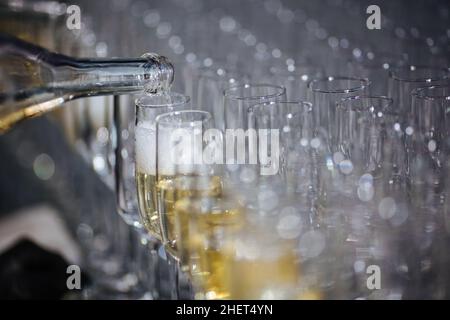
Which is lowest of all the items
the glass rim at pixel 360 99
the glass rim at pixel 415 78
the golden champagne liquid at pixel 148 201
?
the golden champagne liquid at pixel 148 201

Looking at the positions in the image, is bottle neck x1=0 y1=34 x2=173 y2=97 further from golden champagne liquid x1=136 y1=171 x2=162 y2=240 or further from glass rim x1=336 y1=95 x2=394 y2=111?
glass rim x1=336 y1=95 x2=394 y2=111

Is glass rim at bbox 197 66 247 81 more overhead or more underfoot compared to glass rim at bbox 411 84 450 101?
more overhead

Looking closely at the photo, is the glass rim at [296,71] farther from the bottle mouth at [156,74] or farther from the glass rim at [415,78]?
the bottle mouth at [156,74]

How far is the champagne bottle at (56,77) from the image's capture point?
1169 mm

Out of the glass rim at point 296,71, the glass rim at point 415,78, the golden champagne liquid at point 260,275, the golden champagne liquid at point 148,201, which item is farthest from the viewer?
the glass rim at point 296,71

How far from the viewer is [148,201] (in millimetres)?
1119

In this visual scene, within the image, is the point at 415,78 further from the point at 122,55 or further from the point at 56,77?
the point at 122,55

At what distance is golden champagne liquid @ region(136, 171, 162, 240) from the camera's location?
3.63 ft

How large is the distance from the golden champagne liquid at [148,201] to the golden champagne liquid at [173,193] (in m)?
0.03

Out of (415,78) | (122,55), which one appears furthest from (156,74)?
(122,55)

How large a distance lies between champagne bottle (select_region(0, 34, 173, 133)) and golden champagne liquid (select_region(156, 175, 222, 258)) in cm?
18

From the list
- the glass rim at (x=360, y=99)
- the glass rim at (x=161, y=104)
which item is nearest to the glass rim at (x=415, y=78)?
the glass rim at (x=360, y=99)

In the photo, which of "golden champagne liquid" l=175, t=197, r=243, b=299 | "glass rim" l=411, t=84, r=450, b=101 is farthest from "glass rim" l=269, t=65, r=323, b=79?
"golden champagne liquid" l=175, t=197, r=243, b=299

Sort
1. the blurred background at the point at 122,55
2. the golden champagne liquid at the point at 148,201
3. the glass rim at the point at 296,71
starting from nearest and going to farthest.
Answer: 1. the golden champagne liquid at the point at 148,201
2. the blurred background at the point at 122,55
3. the glass rim at the point at 296,71
